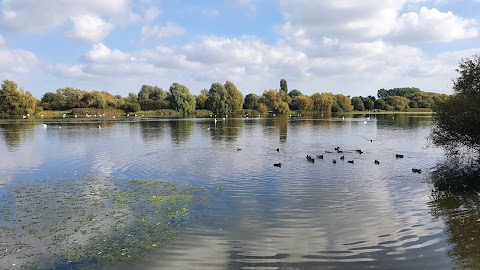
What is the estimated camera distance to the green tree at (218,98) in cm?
14250

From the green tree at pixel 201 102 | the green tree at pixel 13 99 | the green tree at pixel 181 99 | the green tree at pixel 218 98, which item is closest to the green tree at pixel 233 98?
the green tree at pixel 218 98

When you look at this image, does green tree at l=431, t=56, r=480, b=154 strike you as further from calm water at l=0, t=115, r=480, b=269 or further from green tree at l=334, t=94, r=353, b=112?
green tree at l=334, t=94, r=353, b=112

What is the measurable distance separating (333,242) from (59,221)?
10704 millimetres

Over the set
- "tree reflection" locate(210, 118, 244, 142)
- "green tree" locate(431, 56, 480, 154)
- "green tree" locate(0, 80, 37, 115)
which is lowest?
"tree reflection" locate(210, 118, 244, 142)

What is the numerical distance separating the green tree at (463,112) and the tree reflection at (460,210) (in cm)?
246

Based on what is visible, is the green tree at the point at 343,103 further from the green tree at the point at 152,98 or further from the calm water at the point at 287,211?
the calm water at the point at 287,211

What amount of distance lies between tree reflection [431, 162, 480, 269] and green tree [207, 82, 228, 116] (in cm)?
12059

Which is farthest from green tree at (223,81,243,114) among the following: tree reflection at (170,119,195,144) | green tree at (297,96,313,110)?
tree reflection at (170,119,195,144)

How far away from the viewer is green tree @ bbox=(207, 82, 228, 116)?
142500mm

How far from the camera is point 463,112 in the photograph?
23938 millimetres

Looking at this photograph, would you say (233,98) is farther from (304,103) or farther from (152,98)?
(304,103)

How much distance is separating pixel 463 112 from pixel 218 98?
121 m

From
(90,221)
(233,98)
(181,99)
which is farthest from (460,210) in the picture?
(233,98)

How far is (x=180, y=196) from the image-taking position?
18328 mm
